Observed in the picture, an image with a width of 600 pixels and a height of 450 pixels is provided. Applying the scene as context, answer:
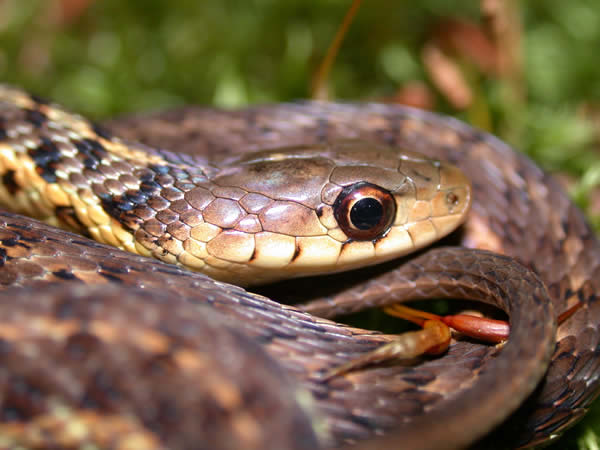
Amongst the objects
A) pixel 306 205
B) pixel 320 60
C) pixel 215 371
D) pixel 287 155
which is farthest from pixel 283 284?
pixel 320 60

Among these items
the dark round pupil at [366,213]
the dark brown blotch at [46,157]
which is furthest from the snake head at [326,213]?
the dark brown blotch at [46,157]

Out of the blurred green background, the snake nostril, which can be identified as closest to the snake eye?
the snake nostril

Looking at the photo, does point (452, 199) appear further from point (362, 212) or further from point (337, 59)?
point (337, 59)

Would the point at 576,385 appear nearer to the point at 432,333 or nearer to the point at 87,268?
the point at 432,333

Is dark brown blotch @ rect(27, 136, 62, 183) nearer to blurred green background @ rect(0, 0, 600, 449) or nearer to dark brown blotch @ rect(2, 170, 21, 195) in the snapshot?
dark brown blotch @ rect(2, 170, 21, 195)

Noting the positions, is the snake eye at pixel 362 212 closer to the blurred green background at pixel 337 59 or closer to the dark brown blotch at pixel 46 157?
the dark brown blotch at pixel 46 157

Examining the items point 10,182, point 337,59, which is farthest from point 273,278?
point 337,59
